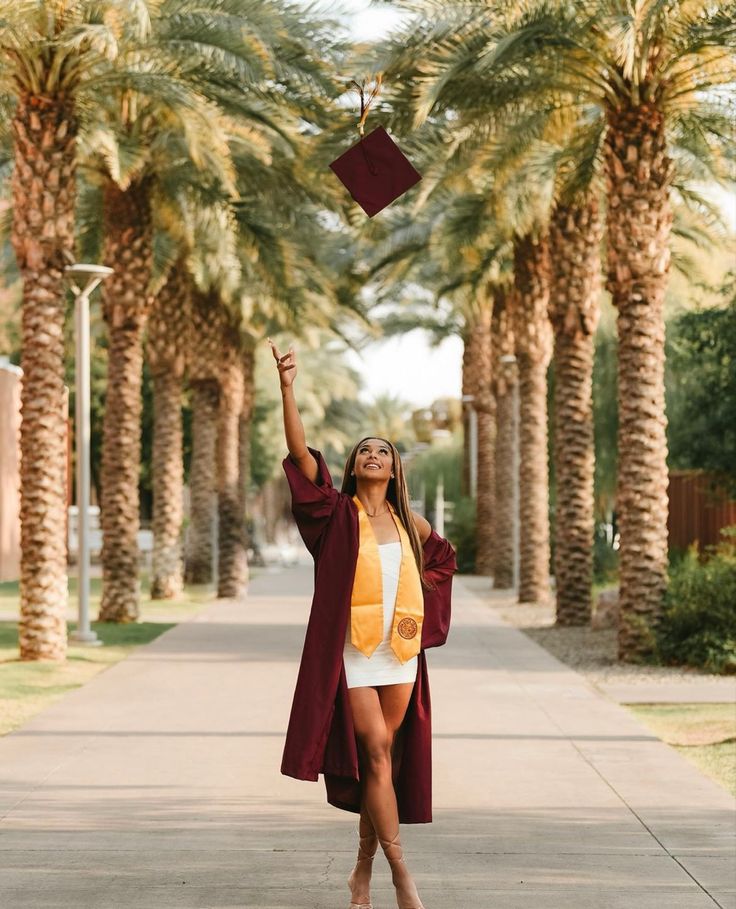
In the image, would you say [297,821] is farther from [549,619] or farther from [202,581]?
[202,581]

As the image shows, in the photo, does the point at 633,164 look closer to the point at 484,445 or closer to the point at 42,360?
the point at 42,360

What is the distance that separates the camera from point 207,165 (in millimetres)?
20219

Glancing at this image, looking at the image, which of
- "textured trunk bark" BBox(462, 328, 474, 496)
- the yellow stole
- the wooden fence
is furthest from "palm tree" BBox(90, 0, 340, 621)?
"textured trunk bark" BBox(462, 328, 474, 496)

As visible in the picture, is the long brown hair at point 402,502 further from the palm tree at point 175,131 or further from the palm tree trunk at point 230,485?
the palm tree trunk at point 230,485

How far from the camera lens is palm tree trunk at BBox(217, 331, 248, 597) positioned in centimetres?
2847

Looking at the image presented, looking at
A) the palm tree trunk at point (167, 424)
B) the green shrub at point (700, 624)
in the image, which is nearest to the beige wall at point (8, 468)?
the palm tree trunk at point (167, 424)

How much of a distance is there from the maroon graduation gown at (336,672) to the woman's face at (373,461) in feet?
0.42

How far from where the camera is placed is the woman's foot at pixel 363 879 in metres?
5.98

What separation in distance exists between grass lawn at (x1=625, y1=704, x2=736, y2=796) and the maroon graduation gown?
11.5 ft

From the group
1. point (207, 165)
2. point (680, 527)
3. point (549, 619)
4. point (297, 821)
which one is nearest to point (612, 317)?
point (680, 527)

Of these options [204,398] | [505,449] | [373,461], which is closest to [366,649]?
[373,461]

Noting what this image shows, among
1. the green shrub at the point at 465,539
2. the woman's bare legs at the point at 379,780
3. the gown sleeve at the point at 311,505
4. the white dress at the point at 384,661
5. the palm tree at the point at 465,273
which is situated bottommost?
the green shrub at the point at 465,539

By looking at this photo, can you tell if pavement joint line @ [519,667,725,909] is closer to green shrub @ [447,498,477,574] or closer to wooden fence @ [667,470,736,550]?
wooden fence @ [667,470,736,550]

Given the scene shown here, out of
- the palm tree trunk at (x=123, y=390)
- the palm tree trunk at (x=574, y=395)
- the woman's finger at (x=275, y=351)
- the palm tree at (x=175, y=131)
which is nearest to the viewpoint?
the woman's finger at (x=275, y=351)
